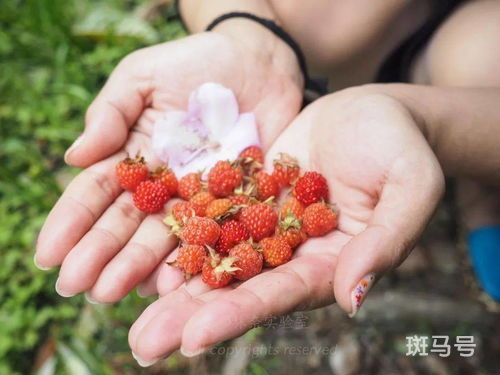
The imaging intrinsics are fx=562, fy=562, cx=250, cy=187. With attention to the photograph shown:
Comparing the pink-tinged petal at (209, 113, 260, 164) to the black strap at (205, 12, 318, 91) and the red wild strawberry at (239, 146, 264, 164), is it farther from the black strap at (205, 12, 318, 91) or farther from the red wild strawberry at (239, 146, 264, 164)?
the black strap at (205, 12, 318, 91)

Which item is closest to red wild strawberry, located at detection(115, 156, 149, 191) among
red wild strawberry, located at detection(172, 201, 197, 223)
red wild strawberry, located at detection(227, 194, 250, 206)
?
red wild strawberry, located at detection(172, 201, 197, 223)

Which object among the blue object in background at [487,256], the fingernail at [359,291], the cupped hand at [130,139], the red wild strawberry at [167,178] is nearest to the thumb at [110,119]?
the cupped hand at [130,139]

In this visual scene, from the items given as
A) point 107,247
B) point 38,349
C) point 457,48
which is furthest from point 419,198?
point 38,349

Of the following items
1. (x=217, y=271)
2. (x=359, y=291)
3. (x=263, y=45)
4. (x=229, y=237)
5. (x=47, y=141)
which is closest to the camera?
(x=359, y=291)

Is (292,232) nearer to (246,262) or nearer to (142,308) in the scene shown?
(246,262)

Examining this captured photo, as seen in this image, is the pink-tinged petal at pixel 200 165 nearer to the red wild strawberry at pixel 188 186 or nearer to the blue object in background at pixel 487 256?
the red wild strawberry at pixel 188 186

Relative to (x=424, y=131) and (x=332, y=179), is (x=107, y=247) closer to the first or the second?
(x=332, y=179)

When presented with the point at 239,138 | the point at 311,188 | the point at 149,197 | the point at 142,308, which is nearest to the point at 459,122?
the point at 311,188
